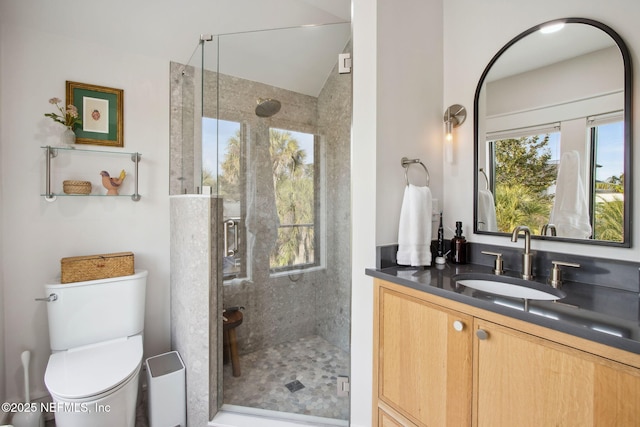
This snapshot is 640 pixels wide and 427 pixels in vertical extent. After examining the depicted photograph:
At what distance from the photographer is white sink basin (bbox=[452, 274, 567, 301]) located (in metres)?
1.10

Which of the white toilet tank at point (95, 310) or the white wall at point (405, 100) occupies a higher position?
the white wall at point (405, 100)

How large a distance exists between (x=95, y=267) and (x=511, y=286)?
223 centimetres

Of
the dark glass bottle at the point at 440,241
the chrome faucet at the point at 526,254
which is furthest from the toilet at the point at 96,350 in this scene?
the chrome faucet at the point at 526,254

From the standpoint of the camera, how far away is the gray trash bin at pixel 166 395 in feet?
5.04

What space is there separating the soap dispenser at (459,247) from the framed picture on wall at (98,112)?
218 cm

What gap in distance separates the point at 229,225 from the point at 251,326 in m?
0.70

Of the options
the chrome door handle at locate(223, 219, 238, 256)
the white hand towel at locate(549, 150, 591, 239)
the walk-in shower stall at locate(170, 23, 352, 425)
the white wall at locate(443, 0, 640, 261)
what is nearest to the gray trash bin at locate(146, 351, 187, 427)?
the walk-in shower stall at locate(170, 23, 352, 425)

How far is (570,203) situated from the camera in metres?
1.20

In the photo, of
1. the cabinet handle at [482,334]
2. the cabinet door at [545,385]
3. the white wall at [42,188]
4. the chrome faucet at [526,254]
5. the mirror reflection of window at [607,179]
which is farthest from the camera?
the white wall at [42,188]

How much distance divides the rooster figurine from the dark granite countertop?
70.1 inches

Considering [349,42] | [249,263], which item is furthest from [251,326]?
[349,42]

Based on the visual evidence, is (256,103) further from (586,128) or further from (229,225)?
(586,128)

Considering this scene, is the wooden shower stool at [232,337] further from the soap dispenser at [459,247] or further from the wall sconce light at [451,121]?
the wall sconce light at [451,121]

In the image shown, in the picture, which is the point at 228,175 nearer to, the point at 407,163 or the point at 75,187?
the point at 75,187
